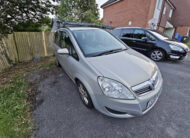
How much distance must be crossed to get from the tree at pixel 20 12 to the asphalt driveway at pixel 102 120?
13.4 feet

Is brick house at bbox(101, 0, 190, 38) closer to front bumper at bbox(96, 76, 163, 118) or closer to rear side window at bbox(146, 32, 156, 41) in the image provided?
rear side window at bbox(146, 32, 156, 41)

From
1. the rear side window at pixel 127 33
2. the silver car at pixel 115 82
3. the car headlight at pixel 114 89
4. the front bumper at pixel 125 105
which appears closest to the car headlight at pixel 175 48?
the rear side window at pixel 127 33

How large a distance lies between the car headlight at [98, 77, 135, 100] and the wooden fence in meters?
4.93

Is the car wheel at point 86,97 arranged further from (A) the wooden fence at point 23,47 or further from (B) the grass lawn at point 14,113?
(A) the wooden fence at point 23,47

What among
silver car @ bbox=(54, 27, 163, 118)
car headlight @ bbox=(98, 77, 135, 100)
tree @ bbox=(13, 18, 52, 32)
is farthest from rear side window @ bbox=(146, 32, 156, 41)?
tree @ bbox=(13, 18, 52, 32)

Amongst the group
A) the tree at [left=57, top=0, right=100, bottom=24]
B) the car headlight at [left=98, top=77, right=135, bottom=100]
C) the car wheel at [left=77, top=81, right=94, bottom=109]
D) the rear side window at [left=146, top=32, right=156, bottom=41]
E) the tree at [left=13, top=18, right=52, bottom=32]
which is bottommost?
the car wheel at [left=77, top=81, right=94, bottom=109]

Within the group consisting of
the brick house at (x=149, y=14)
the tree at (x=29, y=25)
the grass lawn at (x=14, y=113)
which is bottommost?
the grass lawn at (x=14, y=113)

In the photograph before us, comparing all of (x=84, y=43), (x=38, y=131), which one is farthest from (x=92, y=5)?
(x=38, y=131)

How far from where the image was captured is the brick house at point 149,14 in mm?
11023

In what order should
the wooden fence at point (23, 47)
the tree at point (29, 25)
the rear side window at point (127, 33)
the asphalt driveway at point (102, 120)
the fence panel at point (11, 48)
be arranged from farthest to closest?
the tree at point (29, 25) → the rear side window at point (127, 33) → the fence panel at point (11, 48) → the wooden fence at point (23, 47) → the asphalt driveway at point (102, 120)

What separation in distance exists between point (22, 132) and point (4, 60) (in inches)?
165

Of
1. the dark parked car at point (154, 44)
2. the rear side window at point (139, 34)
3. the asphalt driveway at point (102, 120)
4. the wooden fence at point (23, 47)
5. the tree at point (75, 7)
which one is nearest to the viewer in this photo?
the asphalt driveway at point (102, 120)

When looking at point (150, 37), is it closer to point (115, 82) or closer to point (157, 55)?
point (157, 55)

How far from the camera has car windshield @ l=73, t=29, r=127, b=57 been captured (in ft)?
6.89
